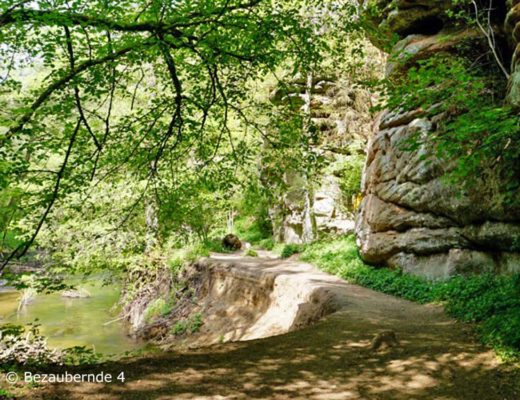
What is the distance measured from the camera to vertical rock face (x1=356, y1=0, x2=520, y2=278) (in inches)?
421

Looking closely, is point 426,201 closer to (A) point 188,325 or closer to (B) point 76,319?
(A) point 188,325

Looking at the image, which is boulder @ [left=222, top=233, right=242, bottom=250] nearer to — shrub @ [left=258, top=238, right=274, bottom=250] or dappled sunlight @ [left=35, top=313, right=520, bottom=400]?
shrub @ [left=258, top=238, right=274, bottom=250]

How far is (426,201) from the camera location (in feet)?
41.7

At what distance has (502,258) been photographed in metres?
10.6

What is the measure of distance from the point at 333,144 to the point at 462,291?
13249 mm

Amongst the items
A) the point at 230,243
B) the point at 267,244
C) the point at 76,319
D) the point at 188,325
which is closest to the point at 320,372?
the point at 188,325

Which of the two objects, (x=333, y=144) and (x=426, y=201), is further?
(x=333, y=144)

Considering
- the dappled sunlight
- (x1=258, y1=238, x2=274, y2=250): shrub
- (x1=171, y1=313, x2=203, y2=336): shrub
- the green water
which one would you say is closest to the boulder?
(x1=258, y1=238, x2=274, y2=250): shrub

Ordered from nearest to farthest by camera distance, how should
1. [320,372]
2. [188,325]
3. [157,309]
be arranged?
1. [320,372]
2. [188,325]
3. [157,309]

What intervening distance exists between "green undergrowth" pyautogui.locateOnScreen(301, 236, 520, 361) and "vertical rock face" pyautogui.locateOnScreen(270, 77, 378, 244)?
4377 millimetres

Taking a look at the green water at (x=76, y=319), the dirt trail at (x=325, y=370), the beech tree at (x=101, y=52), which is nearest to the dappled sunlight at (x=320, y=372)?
the dirt trail at (x=325, y=370)

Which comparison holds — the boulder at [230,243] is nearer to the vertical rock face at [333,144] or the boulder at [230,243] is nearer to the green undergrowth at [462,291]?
the vertical rock face at [333,144]

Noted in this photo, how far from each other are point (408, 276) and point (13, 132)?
421 inches

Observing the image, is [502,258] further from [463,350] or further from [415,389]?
[415,389]
